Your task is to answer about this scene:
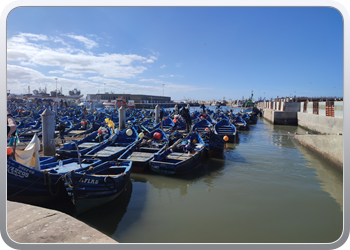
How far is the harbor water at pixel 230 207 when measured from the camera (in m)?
6.33

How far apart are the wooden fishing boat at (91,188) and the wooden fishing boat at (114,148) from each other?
334 cm

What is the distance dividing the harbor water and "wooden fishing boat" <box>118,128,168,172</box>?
2.20 feet

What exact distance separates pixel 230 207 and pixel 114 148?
28.7ft

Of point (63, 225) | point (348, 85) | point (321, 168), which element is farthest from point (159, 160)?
point (321, 168)

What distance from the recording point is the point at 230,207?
7.88m

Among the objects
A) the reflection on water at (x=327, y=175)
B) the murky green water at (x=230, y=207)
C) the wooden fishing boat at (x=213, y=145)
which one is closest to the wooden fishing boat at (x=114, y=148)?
the murky green water at (x=230, y=207)

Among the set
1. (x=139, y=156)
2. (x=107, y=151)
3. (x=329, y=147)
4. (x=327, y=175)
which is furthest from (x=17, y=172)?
(x=329, y=147)

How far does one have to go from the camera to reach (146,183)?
10.4 meters

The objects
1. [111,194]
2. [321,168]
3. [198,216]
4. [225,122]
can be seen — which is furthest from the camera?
[225,122]

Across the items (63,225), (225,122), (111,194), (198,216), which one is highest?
(225,122)

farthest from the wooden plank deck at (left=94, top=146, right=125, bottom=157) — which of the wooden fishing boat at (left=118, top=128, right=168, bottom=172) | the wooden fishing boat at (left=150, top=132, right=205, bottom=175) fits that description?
the wooden fishing boat at (left=150, top=132, right=205, bottom=175)
